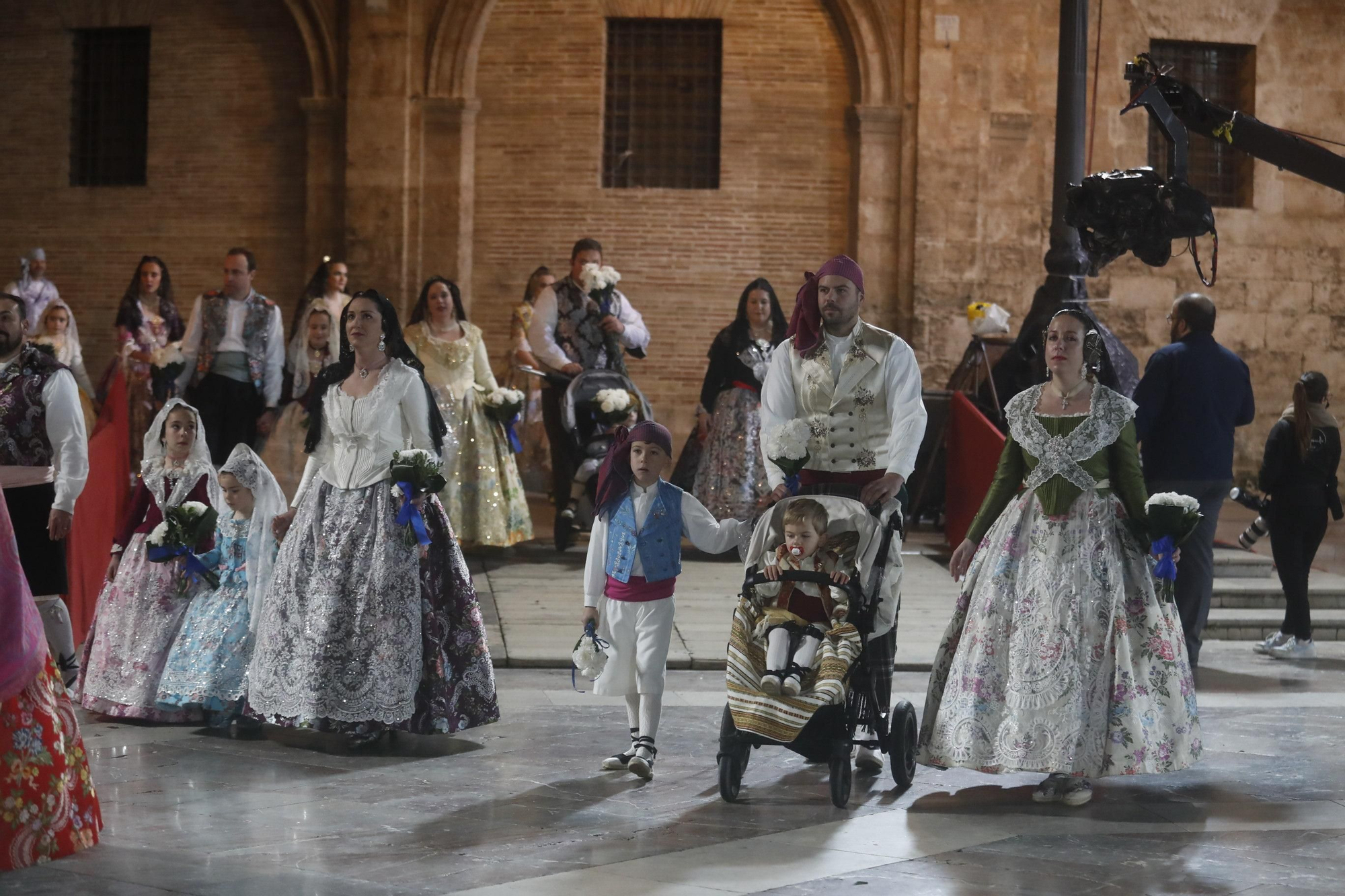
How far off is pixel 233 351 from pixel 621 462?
5.29 metres

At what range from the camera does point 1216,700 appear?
8078mm

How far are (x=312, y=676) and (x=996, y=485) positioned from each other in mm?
2703

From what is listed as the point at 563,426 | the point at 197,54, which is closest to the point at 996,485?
the point at 563,426

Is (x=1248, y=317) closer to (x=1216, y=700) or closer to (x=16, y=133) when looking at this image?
(x=1216, y=700)

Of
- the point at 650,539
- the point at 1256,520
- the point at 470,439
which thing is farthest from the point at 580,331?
the point at 650,539

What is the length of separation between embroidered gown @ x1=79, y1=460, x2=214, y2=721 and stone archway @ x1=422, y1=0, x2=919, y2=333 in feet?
29.1

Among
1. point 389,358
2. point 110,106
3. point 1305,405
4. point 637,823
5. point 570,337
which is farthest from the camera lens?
point 110,106

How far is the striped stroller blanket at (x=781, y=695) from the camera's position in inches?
226

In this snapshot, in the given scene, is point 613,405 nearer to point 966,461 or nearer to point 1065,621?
point 966,461

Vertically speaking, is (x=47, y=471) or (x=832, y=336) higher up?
(x=832, y=336)

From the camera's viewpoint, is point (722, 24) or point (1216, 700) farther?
point (722, 24)

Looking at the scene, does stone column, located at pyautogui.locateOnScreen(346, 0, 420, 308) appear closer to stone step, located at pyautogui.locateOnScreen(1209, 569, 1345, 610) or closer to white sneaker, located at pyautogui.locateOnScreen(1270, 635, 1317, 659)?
stone step, located at pyautogui.locateOnScreen(1209, 569, 1345, 610)

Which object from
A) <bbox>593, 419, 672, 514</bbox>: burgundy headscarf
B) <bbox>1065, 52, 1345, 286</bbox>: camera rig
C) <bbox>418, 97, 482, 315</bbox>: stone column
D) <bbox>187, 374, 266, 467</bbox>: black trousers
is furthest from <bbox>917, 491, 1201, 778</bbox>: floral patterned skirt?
<bbox>418, 97, 482, 315</bbox>: stone column

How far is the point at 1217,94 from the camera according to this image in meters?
17.2
